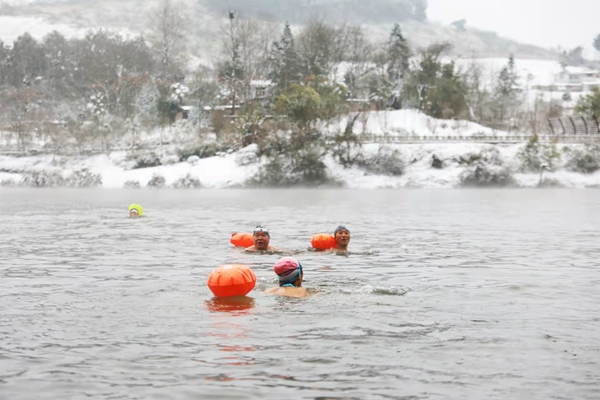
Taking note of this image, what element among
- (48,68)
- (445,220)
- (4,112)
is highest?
(48,68)

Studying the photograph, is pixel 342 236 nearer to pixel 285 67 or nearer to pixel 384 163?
pixel 384 163

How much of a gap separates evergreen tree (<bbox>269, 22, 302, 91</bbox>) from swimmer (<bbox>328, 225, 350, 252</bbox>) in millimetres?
87040

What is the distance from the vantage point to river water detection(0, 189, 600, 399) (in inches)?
332

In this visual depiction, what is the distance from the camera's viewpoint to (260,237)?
20.0 meters

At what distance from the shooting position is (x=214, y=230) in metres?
29.8

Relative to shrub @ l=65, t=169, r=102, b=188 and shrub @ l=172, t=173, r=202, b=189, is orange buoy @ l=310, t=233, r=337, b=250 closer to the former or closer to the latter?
shrub @ l=172, t=173, r=202, b=189

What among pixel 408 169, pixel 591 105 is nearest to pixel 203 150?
pixel 408 169

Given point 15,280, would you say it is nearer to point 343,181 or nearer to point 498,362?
point 498,362

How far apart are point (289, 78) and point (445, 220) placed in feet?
249

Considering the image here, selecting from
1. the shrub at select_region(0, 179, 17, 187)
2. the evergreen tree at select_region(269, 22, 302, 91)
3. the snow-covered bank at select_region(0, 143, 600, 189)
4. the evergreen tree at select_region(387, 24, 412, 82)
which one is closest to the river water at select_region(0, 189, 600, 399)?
the snow-covered bank at select_region(0, 143, 600, 189)

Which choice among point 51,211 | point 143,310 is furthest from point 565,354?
point 51,211

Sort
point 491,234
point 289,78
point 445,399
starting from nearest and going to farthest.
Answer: point 445,399
point 491,234
point 289,78

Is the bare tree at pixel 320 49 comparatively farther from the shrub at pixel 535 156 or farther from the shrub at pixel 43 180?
the shrub at pixel 43 180

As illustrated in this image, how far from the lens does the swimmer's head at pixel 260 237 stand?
1965cm
